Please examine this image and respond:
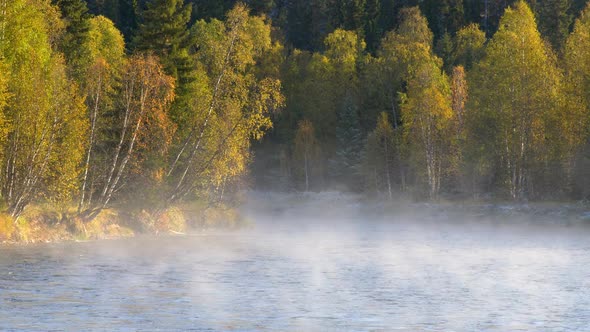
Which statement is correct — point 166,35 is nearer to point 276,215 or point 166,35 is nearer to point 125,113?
point 125,113

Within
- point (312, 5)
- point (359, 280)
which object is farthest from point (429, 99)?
point (312, 5)

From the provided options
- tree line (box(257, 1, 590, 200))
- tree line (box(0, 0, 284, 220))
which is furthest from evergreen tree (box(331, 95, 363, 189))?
tree line (box(0, 0, 284, 220))

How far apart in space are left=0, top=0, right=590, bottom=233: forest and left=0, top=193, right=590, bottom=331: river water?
14.9 ft

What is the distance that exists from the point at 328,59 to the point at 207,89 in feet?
192

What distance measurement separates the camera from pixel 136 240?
45875 millimetres

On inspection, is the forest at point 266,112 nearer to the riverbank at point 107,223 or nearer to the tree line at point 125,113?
the tree line at point 125,113

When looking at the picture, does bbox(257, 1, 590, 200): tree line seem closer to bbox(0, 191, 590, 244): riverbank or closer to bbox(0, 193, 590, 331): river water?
bbox(0, 191, 590, 244): riverbank

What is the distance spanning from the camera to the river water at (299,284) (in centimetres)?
2059

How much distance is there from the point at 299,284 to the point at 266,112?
24.4 meters

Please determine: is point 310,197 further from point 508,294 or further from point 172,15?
point 508,294

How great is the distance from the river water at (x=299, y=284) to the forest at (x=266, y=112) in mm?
4542

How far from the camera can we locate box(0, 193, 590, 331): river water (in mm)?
20594

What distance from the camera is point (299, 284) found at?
28.0m

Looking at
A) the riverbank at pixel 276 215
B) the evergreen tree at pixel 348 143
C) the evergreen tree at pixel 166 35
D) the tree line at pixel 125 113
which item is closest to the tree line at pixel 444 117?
the evergreen tree at pixel 348 143
